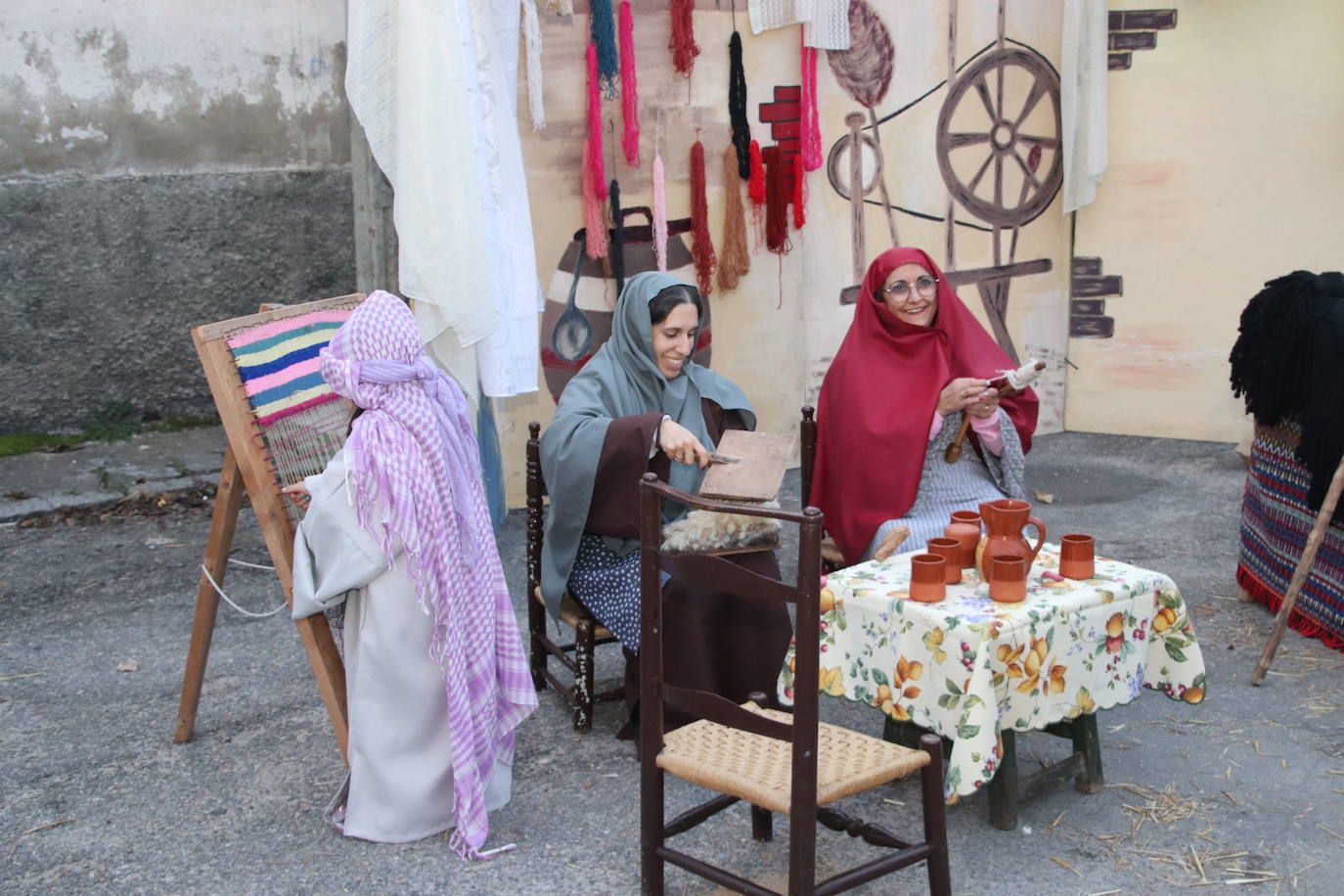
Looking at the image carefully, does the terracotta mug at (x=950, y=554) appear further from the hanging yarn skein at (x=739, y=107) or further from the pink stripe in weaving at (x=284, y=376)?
the hanging yarn skein at (x=739, y=107)

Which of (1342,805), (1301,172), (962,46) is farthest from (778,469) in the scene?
(1301,172)

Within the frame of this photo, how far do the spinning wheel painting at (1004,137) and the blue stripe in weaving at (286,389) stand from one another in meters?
4.50

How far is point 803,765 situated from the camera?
2.57 m

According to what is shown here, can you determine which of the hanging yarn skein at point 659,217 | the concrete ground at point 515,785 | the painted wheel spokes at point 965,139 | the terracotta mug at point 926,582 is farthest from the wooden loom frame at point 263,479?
the painted wheel spokes at point 965,139

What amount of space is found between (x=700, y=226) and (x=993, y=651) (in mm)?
3775

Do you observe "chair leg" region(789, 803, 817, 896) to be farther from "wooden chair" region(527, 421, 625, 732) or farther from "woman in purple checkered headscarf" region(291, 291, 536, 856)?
"wooden chair" region(527, 421, 625, 732)

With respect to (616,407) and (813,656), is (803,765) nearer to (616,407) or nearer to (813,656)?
(813,656)

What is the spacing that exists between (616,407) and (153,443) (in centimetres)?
423

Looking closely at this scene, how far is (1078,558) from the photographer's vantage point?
3.29m

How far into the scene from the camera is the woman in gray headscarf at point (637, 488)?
12.3 ft

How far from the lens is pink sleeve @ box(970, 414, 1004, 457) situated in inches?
169

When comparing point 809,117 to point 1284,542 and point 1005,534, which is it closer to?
point 1284,542

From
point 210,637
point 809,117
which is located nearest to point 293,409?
point 210,637

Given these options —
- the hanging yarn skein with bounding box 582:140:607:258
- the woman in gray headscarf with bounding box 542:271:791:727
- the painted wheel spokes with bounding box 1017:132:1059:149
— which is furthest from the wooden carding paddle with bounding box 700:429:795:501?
the painted wheel spokes with bounding box 1017:132:1059:149
